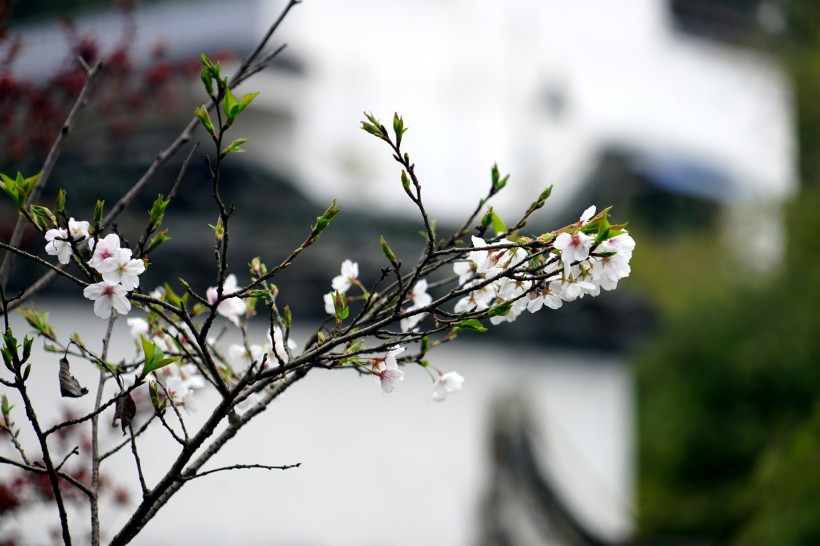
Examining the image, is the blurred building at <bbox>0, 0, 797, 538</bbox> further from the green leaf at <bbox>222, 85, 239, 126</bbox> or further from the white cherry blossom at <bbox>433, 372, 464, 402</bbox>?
the green leaf at <bbox>222, 85, 239, 126</bbox>

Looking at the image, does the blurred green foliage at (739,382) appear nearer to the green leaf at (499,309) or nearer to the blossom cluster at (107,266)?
the green leaf at (499,309)

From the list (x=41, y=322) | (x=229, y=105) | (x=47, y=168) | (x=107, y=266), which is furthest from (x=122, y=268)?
(x=47, y=168)

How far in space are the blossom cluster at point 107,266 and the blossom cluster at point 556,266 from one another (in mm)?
589

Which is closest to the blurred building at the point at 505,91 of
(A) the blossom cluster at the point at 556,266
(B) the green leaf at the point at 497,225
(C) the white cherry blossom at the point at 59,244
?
(B) the green leaf at the point at 497,225

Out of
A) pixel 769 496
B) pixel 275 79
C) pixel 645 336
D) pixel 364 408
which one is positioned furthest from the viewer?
pixel 275 79

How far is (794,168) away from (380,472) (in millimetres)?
5022

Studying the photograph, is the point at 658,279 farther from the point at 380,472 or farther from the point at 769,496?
the point at 380,472

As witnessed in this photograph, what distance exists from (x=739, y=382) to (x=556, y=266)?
728cm

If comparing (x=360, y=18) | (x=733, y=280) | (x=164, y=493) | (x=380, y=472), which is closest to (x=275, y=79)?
(x=360, y=18)

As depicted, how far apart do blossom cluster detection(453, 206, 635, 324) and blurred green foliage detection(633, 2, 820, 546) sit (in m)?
4.14

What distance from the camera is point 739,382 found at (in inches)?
340

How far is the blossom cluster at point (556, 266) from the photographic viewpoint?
5.61 feet

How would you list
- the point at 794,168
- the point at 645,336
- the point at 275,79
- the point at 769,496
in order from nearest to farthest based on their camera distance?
the point at 769,496 < the point at 645,336 < the point at 794,168 < the point at 275,79

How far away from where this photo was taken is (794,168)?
8352 mm
